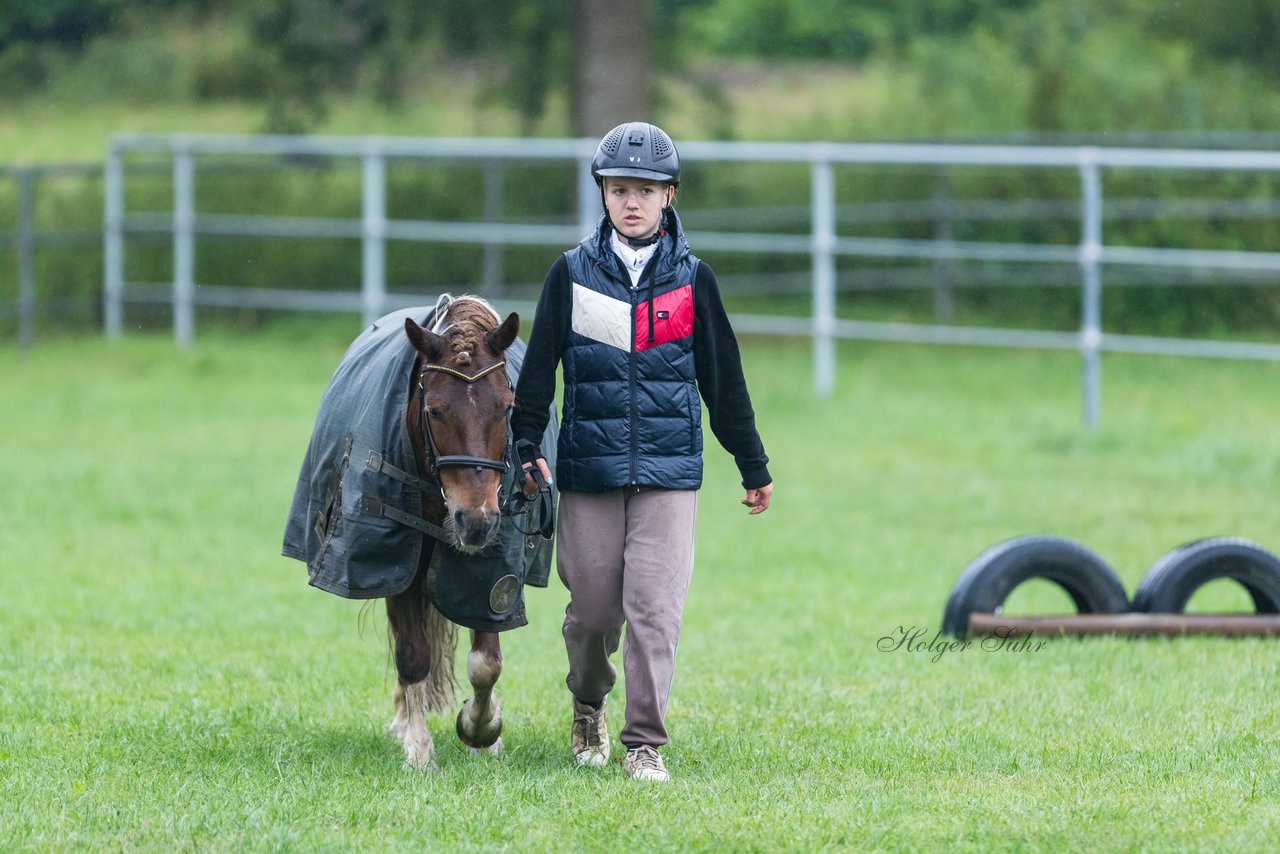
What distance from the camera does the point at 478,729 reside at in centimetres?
583

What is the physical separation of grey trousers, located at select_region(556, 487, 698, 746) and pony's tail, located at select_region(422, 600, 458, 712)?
0.84m

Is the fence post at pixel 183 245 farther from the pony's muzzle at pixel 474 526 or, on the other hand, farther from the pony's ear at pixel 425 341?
the pony's muzzle at pixel 474 526

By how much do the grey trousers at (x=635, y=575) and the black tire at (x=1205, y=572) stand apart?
2.88 meters

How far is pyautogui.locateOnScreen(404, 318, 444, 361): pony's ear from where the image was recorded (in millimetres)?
5277

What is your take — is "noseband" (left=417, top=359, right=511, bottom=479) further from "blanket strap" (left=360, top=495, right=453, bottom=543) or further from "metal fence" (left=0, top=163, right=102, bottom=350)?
"metal fence" (left=0, top=163, right=102, bottom=350)

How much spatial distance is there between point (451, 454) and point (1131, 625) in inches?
136

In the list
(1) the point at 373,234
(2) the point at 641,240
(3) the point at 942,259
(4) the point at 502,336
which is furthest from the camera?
(3) the point at 942,259

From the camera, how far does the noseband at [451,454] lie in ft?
17.0

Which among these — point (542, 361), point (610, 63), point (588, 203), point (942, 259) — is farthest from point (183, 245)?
point (542, 361)

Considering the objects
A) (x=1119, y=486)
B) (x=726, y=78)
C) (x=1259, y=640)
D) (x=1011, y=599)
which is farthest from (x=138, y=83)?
(x=1259, y=640)

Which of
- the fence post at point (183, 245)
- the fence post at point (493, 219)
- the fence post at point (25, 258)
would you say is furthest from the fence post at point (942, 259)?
the fence post at point (25, 258)

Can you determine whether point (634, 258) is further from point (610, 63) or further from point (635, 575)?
point (610, 63)

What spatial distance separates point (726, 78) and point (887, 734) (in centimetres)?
2383

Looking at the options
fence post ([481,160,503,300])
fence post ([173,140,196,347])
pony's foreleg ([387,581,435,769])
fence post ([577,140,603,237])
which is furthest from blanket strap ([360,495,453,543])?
fence post ([173,140,196,347])
